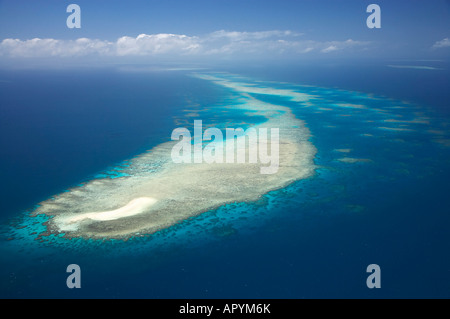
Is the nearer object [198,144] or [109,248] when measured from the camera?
[109,248]

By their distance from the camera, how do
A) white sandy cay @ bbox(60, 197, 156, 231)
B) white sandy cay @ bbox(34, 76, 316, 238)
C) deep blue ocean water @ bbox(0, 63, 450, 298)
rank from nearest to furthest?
deep blue ocean water @ bbox(0, 63, 450, 298), white sandy cay @ bbox(34, 76, 316, 238), white sandy cay @ bbox(60, 197, 156, 231)

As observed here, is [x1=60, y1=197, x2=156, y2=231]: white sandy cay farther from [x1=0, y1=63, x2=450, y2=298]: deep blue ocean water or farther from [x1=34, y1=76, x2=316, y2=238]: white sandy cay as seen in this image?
[x1=0, y1=63, x2=450, y2=298]: deep blue ocean water

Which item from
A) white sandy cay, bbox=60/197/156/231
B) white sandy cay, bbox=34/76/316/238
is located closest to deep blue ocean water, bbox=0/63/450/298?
white sandy cay, bbox=34/76/316/238

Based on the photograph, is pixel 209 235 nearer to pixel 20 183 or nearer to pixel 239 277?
pixel 239 277

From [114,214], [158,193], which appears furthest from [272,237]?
[114,214]

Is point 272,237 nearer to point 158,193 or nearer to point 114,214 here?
point 158,193

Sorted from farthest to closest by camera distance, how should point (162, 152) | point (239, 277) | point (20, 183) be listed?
point (162, 152) → point (20, 183) → point (239, 277)

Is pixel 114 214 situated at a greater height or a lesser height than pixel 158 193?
lesser

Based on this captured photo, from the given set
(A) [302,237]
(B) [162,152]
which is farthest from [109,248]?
(B) [162,152]

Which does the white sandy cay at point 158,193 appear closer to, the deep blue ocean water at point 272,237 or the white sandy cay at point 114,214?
the white sandy cay at point 114,214
